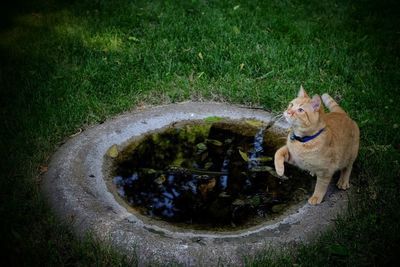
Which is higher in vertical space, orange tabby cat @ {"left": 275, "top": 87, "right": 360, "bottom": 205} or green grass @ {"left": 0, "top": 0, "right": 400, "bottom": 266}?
orange tabby cat @ {"left": 275, "top": 87, "right": 360, "bottom": 205}

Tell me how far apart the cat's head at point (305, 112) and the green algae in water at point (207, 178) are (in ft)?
2.22

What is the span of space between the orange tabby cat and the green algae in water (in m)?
0.29

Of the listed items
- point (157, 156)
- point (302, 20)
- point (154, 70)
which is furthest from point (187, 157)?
point (302, 20)

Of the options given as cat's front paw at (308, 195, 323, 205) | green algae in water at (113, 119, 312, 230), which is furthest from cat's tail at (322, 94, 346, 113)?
cat's front paw at (308, 195, 323, 205)

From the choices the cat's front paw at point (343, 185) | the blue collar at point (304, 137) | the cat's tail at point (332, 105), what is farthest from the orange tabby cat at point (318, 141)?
the cat's tail at point (332, 105)

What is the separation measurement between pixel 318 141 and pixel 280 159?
0.36m

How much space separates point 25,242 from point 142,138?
1.51 m

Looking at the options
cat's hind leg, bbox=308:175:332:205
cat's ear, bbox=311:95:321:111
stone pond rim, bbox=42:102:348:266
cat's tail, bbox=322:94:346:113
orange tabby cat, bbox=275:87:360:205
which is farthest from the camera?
cat's tail, bbox=322:94:346:113

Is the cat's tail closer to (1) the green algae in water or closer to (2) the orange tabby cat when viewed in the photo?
(2) the orange tabby cat

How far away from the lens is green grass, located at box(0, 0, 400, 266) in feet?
10.2

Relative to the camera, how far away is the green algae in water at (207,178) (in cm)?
341

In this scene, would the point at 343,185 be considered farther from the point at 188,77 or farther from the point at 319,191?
the point at 188,77

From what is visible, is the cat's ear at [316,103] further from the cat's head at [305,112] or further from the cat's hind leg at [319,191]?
the cat's hind leg at [319,191]

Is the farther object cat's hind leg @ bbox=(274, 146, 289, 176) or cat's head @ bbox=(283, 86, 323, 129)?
cat's hind leg @ bbox=(274, 146, 289, 176)
